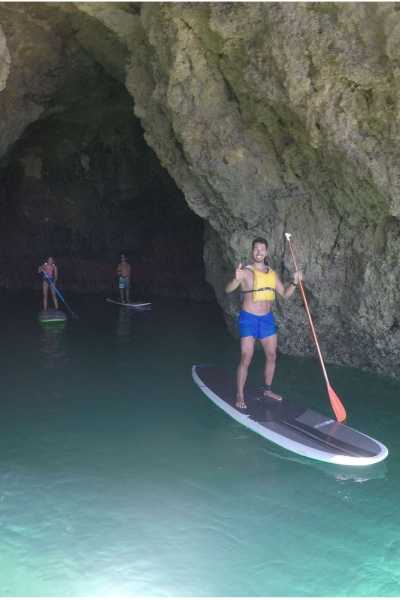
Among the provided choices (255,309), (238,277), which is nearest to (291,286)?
(255,309)

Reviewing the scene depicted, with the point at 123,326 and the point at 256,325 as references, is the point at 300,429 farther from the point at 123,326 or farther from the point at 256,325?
the point at 123,326

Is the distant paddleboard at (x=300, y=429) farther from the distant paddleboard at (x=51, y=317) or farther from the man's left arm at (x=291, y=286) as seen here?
the distant paddleboard at (x=51, y=317)

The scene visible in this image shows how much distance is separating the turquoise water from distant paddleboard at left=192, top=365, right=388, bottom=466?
0.39 feet

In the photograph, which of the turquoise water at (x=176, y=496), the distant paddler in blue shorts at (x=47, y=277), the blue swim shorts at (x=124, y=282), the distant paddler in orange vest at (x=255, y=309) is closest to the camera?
the turquoise water at (x=176, y=496)

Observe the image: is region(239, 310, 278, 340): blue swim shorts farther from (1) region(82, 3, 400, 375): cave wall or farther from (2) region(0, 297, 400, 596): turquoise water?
(1) region(82, 3, 400, 375): cave wall

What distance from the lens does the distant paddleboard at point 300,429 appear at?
5262mm

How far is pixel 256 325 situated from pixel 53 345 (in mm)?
4773

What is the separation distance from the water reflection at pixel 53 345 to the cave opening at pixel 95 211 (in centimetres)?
545

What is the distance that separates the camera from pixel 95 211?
62.0 ft

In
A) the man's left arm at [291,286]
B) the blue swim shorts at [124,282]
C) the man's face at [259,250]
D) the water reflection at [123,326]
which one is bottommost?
the water reflection at [123,326]

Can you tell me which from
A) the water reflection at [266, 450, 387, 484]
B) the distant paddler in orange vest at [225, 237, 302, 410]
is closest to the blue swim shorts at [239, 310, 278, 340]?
the distant paddler in orange vest at [225, 237, 302, 410]

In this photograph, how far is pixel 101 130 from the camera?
17.5m

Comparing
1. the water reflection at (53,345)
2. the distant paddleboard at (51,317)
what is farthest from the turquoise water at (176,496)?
the distant paddleboard at (51,317)

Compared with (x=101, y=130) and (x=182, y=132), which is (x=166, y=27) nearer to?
(x=182, y=132)
